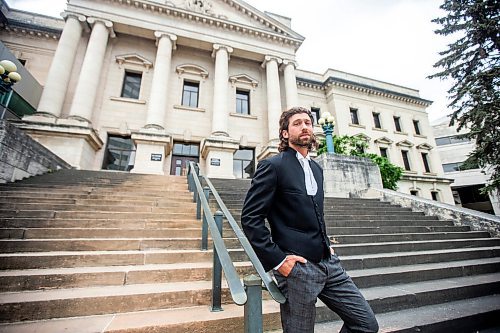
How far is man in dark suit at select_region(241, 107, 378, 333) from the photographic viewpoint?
1.48m

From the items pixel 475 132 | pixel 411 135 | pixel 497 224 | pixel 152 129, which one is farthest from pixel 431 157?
pixel 152 129

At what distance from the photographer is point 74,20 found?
44.9 ft

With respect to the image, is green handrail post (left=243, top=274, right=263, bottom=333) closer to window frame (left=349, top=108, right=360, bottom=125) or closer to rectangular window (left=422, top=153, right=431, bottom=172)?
window frame (left=349, top=108, right=360, bottom=125)

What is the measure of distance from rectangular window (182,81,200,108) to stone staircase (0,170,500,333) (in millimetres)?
11068

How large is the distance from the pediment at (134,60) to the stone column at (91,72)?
1.17 m

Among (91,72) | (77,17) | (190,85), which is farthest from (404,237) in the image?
(77,17)

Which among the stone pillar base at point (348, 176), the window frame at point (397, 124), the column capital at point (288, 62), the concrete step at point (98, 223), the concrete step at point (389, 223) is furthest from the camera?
the window frame at point (397, 124)

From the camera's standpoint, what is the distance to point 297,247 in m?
1.58

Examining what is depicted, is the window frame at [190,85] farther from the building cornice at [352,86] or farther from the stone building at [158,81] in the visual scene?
the building cornice at [352,86]

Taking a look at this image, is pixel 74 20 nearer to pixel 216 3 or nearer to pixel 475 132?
pixel 216 3

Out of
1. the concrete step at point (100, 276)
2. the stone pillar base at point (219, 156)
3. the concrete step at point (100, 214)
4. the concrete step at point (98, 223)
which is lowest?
the concrete step at point (100, 276)

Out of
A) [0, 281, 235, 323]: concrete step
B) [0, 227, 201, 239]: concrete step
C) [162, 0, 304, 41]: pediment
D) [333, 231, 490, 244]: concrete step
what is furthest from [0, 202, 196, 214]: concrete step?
[162, 0, 304, 41]: pediment

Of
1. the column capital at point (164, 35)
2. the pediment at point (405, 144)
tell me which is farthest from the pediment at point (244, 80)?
the pediment at point (405, 144)

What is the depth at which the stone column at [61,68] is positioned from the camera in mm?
11938
